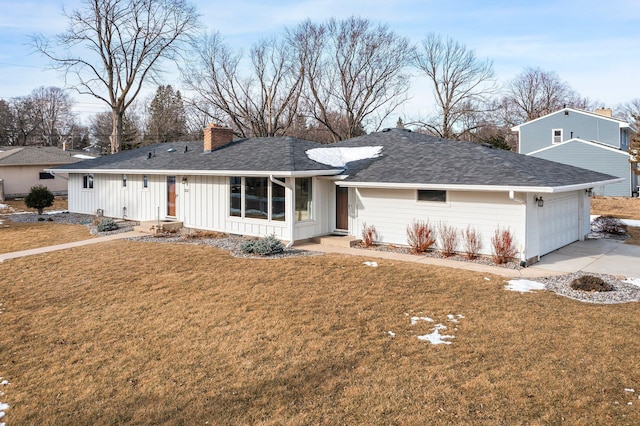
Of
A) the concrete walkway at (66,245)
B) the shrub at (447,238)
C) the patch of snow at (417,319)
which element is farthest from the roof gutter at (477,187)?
the concrete walkway at (66,245)

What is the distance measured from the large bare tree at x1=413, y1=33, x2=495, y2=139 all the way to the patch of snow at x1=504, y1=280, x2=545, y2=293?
2726cm

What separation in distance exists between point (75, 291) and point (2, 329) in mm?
1936

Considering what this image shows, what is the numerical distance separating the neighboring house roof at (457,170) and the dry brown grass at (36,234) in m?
9.98

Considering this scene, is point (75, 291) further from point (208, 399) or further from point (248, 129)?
point (248, 129)

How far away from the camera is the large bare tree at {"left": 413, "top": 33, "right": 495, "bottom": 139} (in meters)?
34.9

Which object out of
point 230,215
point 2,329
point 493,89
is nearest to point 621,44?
point 493,89

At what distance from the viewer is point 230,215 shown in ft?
49.1

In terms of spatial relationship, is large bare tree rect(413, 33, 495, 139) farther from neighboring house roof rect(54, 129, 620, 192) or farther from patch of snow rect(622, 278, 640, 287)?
patch of snow rect(622, 278, 640, 287)

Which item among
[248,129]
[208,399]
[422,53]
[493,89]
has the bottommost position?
[208,399]

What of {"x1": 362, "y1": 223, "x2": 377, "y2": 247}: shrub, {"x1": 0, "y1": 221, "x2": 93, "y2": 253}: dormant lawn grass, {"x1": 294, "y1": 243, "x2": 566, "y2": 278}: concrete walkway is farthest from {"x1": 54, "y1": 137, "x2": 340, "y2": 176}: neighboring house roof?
{"x1": 0, "y1": 221, "x2": 93, "y2": 253}: dormant lawn grass

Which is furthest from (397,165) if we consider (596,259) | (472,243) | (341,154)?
(596,259)

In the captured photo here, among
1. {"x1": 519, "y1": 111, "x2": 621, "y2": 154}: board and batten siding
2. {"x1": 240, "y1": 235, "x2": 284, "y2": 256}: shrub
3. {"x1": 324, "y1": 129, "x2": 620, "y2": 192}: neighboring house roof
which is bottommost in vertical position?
{"x1": 240, "y1": 235, "x2": 284, "y2": 256}: shrub

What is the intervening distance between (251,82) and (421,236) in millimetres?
27127

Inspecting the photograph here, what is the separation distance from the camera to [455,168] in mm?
12562
